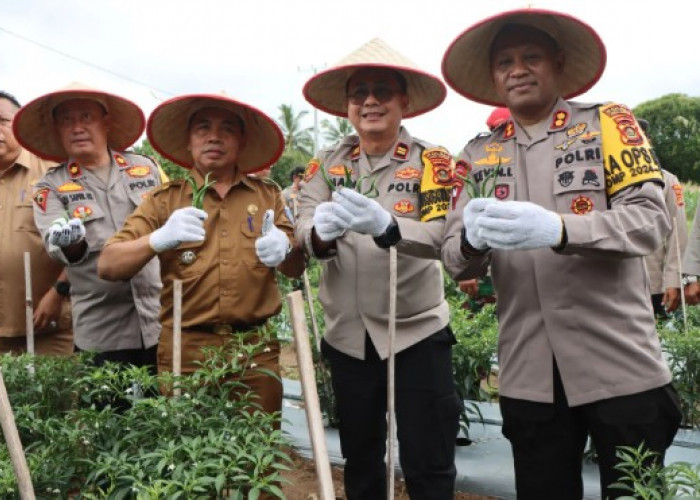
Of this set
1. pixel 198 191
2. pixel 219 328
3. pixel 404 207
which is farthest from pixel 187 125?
pixel 404 207

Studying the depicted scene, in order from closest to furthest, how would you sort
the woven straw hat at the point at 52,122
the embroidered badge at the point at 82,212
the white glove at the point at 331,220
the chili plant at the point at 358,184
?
the white glove at the point at 331,220 → the chili plant at the point at 358,184 → the embroidered badge at the point at 82,212 → the woven straw hat at the point at 52,122

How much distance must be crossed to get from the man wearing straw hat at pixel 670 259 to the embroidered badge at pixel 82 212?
9.88 ft

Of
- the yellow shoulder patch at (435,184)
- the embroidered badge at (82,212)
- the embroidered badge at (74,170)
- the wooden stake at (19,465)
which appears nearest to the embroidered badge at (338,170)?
the yellow shoulder patch at (435,184)

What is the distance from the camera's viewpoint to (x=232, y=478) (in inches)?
55.7

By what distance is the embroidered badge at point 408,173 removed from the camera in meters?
2.44

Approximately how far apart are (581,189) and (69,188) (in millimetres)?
2177

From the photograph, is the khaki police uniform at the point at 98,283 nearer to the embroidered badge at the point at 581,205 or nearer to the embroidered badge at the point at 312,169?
the embroidered badge at the point at 312,169

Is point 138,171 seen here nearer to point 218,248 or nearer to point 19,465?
point 218,248

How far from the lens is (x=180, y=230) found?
2.19 m

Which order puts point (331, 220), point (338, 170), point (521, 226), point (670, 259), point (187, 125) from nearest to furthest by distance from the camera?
point (521, 226)
point (331, 220)
point (338, 170)
point (187, 125)
point (670, 259)

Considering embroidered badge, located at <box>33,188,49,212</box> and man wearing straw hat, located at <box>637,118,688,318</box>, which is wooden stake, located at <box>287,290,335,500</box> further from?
man wearing straw hat, located at <box>637,118,688,318</box>

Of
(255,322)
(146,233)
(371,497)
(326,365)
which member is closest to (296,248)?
(255,322)

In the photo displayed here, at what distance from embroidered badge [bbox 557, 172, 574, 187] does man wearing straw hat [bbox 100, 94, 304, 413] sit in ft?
3.15

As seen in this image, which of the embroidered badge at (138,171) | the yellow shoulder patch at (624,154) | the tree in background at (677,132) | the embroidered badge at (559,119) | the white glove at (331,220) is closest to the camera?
the yellow shoulder patch at (624,154)
